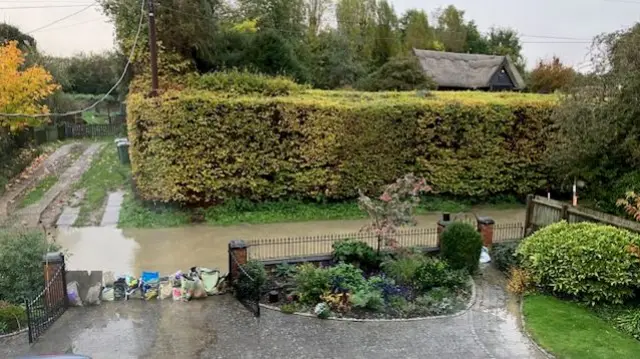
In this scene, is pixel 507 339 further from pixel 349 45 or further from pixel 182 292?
pixel 349 45

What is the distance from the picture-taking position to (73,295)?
9922mm

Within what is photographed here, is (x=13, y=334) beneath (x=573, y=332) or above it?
above

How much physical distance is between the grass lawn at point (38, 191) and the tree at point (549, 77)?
28500 millimetres

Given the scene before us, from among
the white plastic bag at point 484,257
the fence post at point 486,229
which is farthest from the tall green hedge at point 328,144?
the white plastic bag at point 484,257

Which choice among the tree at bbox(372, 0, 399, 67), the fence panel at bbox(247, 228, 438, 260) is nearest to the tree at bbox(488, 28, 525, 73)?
the tree at bbox(372, 0, 399, 67)

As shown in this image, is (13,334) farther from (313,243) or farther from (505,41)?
(505,41)

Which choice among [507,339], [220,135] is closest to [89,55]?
[220,135]

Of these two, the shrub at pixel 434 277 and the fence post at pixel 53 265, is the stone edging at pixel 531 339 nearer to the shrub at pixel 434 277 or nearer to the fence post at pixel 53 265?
the shrub at pixel 434 277

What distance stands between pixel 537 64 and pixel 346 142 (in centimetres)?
2555

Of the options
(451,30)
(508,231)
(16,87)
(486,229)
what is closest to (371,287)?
(486,229)

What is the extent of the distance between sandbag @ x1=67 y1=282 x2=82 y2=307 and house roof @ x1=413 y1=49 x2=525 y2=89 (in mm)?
25783

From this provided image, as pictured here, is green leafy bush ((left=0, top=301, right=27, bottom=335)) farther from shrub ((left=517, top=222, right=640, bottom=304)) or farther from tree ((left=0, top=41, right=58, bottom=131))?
tree ((left=0, top=41, right=58, bottom=131))

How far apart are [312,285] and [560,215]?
23.7 feet

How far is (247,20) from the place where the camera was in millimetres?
29516
